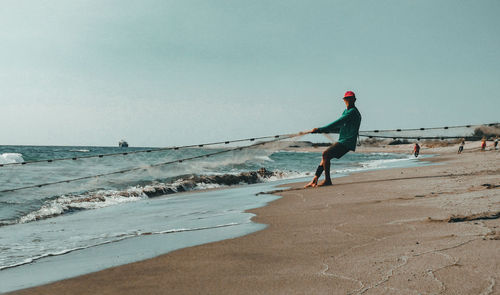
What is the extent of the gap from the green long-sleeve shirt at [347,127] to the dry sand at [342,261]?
426 cm

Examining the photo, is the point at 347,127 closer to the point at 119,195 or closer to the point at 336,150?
the point at 336,150

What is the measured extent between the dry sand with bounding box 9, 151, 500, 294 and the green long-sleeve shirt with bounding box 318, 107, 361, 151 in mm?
4257

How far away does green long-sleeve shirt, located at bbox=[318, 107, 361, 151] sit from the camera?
29.4ft

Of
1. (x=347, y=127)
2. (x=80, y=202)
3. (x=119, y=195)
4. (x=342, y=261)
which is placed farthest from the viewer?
(x=119, y=195)

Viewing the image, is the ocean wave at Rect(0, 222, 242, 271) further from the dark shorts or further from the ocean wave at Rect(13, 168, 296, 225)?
the dark shorts

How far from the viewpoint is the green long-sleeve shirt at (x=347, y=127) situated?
29.4 feet

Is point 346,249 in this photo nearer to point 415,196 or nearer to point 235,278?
point 235,278

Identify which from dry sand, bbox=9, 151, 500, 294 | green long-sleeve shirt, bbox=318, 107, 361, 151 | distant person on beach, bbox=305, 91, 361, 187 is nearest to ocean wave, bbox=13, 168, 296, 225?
dry sand, bbox=9, 151, 500, 294

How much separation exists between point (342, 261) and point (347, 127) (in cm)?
649

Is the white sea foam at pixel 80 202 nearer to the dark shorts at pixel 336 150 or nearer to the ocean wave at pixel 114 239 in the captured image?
the ocean wave at pixel 114 239

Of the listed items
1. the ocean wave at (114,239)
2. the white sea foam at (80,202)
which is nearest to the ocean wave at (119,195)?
the white sea foam at (80,202)

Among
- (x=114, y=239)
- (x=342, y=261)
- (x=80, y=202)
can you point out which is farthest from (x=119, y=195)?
(x=342, y=261)

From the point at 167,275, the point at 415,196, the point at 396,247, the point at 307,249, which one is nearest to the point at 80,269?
the point at 167,275

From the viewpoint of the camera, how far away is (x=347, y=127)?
9094 mm
